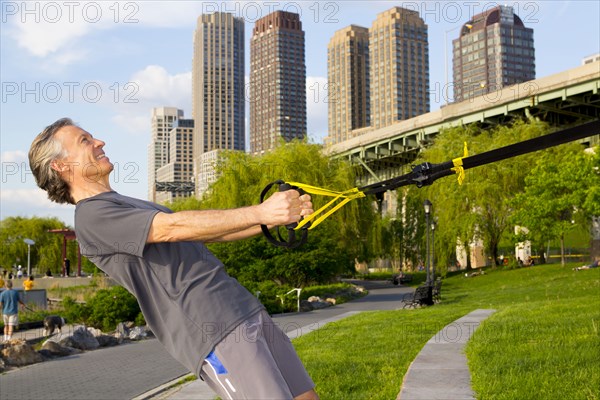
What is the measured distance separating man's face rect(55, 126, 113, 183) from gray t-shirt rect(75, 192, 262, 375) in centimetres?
18

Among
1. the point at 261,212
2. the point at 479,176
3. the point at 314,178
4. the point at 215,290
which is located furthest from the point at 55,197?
the point at 479,176

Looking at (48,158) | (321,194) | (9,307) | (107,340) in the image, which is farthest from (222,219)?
(9,307)

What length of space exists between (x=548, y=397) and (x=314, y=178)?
91.5 ft

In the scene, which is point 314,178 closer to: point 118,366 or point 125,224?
point 118,366

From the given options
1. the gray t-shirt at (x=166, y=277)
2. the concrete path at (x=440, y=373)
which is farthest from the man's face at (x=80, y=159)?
the concrete path at (x=440, y=373)

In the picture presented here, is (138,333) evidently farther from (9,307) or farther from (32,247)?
(32,247)

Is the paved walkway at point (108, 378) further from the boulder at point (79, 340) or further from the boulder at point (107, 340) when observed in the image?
the boulder at point (107, 340)

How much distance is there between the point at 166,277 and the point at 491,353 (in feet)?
21.1

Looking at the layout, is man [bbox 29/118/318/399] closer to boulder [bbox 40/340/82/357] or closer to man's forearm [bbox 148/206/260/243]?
man's forearm [bbox 148/206/260/243]

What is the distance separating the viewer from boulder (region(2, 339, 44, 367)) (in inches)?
516

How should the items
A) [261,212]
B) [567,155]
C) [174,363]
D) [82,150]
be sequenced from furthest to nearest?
[567,155]
[174,363]
[82,150]
[261,212]

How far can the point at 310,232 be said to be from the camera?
2988 centimetres

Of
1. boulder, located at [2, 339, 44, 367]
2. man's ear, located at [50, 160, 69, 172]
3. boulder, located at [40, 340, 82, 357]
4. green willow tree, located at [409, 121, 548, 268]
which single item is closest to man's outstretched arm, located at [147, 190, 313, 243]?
man's ear, located at [50, 160, 69, 172]

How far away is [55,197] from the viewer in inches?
131
